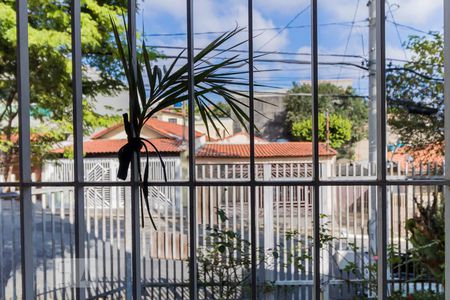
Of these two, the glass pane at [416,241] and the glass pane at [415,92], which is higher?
the glass pane at [415,92]

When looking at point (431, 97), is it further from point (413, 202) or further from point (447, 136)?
point (447, 136)

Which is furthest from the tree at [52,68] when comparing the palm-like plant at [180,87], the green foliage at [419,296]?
the green foliage at [419,296]

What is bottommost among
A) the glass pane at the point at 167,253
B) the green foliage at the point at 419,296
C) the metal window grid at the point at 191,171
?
the green foliage at the point at 419,296

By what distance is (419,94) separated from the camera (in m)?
1.89

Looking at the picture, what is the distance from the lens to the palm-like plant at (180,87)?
1.03 metres

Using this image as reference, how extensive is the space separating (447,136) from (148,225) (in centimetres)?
138

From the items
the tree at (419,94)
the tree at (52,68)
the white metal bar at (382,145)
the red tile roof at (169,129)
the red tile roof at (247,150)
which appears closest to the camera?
the white metal bar at (382,145)

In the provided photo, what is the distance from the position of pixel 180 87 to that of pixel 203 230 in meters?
0.76

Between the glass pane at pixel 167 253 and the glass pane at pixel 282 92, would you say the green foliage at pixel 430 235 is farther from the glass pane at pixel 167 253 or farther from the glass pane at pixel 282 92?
the glass pane at pixel 167 253

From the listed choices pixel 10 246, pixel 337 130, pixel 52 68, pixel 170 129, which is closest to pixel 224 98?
pixel 170 129

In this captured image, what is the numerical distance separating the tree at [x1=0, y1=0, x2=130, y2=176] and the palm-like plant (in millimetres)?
1089

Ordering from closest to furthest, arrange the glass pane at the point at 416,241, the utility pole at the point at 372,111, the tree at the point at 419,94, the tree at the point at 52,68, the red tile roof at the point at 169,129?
the red tile roof at the point at 169,129, the utility pole at the point at 372,111, the glass pane at the point at 416,241, the tree at the point at 419,94, the tree at the point at 52,68

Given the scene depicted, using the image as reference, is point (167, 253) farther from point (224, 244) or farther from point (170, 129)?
point (170, 129)

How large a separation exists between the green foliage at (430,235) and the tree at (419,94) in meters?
0.34
